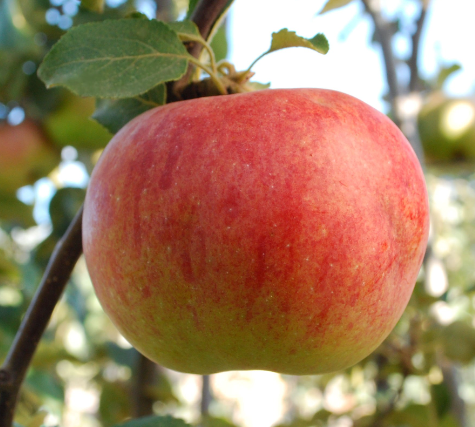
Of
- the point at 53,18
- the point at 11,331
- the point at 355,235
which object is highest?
the point at 355,235

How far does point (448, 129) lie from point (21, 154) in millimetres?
1272

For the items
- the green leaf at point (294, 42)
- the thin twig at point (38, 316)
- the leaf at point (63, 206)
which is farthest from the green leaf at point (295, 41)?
the leaf at point (63, 206)

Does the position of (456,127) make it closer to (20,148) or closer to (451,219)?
(20,148)

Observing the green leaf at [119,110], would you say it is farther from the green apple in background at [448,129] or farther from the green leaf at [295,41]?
the green apple in background at [448,129]

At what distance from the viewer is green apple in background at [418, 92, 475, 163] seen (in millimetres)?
1601

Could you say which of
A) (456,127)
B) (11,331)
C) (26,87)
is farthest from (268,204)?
(456,127)

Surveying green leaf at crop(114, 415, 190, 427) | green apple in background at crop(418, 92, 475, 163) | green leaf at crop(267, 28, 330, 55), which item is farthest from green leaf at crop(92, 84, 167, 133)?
green apple in background at crop(418, 92, 475, 163)

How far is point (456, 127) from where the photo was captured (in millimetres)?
1597

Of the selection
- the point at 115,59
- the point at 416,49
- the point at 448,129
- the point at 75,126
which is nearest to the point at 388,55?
the point at 416,49

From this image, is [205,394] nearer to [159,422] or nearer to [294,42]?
[159,422]

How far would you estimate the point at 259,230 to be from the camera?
13.6 inches

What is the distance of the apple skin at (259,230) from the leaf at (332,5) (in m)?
0.15

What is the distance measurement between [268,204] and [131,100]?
0.72 ft

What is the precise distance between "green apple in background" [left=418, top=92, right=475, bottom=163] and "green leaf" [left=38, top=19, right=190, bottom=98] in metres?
1.38
